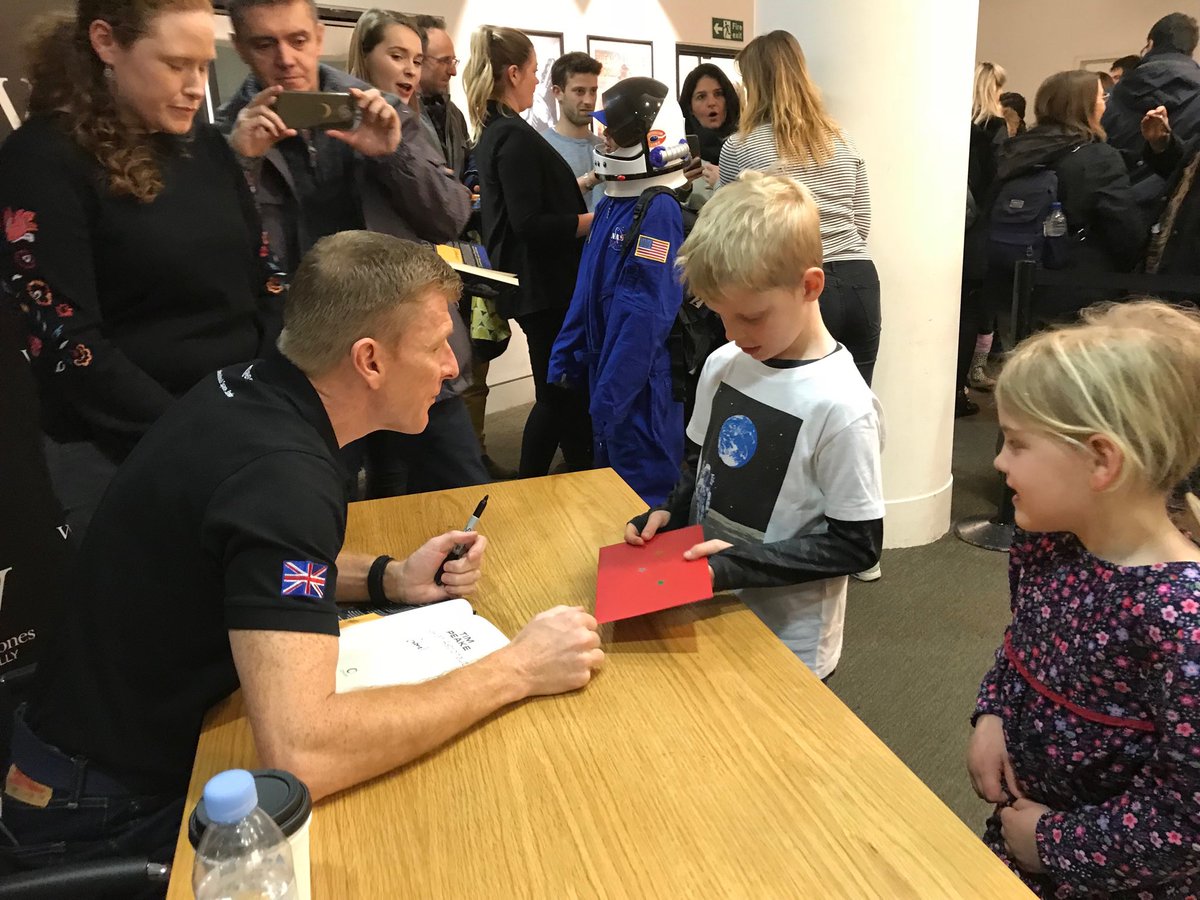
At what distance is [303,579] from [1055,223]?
3.87 metres

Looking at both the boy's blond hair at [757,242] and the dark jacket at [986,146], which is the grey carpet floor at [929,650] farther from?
the dark jacket at [986,146]

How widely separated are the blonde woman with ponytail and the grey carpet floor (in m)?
1.19

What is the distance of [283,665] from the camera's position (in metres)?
0.89

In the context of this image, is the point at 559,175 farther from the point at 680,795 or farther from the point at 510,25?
the point at 680,795

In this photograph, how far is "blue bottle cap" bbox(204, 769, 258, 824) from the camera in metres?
0.65

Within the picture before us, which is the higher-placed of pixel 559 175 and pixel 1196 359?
pixel 559 175

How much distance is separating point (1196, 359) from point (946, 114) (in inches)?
85.8

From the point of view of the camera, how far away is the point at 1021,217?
3871 millimetres

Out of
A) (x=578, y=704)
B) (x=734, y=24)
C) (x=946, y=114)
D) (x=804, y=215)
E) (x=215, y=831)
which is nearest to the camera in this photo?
(x=215, y=831)

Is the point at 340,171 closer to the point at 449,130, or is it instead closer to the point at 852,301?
the point at 852,301

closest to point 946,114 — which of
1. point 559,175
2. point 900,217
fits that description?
point 900,217

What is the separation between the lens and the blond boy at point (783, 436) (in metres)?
1.27

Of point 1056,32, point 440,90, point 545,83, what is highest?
point 1056,32

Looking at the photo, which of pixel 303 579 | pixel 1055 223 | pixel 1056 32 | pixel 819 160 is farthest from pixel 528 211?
pixel 1056 32
